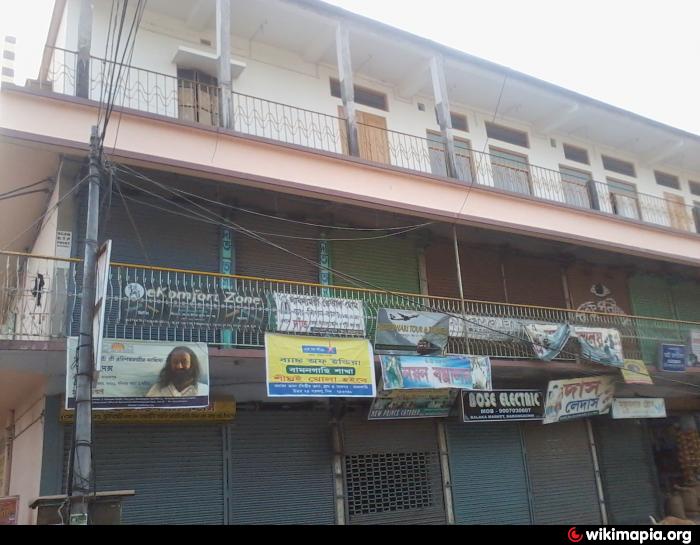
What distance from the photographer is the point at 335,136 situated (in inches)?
512

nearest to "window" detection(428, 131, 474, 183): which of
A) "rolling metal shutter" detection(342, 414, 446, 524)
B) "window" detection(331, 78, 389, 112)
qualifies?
"window" detection(331, 78, 389, 112)

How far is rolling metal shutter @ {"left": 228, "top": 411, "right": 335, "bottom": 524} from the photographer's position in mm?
10344

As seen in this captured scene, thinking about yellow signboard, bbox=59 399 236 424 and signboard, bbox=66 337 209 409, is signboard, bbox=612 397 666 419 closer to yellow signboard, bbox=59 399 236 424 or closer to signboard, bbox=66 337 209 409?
yellow signboard, bbox=59 399 236 424

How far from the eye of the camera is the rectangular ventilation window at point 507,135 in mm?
16031

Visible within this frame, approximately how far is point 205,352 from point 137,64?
5702 millimetres

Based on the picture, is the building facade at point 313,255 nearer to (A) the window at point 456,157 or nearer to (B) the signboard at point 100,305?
(A) the window at point 456,157

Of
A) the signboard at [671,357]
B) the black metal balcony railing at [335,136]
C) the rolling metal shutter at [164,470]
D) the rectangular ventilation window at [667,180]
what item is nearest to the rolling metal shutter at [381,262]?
the black metal balcony railing at [335,136]

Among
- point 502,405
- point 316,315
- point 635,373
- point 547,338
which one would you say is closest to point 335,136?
point 316,315

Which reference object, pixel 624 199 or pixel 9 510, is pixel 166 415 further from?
pixel 624 199

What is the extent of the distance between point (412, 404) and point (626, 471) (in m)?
6.62

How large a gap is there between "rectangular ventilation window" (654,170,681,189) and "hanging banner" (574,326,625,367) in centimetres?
796

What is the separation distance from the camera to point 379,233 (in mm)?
13094
